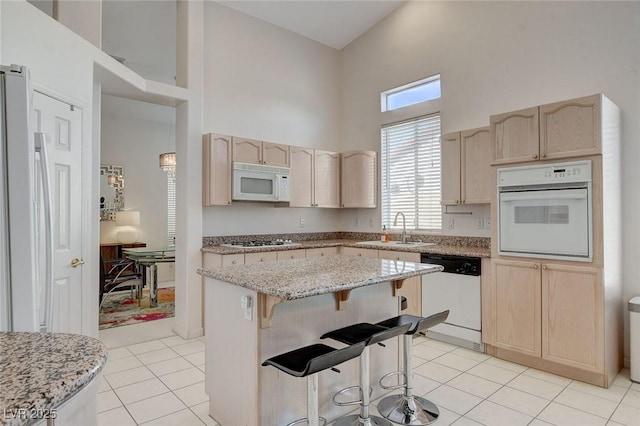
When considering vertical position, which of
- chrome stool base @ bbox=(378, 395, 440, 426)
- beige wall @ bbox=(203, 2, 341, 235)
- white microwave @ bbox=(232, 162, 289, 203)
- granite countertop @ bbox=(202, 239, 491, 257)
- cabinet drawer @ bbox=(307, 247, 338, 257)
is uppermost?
beige wall @ bbox=(203, 2, 341, 235)

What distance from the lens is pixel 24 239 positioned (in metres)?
1.47

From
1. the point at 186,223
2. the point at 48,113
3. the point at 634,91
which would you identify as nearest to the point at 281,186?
the point at 186,223

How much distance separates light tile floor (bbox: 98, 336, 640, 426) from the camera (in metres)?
2.33

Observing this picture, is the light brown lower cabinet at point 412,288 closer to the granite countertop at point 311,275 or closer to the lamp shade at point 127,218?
the granite countertop at point 311,275

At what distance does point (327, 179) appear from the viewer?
523 cm

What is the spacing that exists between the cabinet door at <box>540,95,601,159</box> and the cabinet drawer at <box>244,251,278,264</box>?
9.37 feet

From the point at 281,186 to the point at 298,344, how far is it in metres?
2.80

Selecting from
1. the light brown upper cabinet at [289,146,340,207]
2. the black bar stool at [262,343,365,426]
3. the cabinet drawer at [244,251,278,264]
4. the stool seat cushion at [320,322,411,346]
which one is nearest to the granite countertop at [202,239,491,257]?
the cabinet drawer at [244,251,278,264]

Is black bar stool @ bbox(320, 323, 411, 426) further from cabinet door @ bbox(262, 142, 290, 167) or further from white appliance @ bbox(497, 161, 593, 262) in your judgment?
cabinet door @ bbox(262, 142, 290, 167)

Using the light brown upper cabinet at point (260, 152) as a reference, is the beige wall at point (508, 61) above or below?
above

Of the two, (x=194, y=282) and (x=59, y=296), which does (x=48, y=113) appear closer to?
(x=59, y=296)

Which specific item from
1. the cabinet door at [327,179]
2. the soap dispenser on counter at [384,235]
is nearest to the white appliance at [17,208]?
the cabinet door at [327,179]

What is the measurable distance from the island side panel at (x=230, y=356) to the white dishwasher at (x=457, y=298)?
238 cm

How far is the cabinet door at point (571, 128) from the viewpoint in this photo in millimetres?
2734
